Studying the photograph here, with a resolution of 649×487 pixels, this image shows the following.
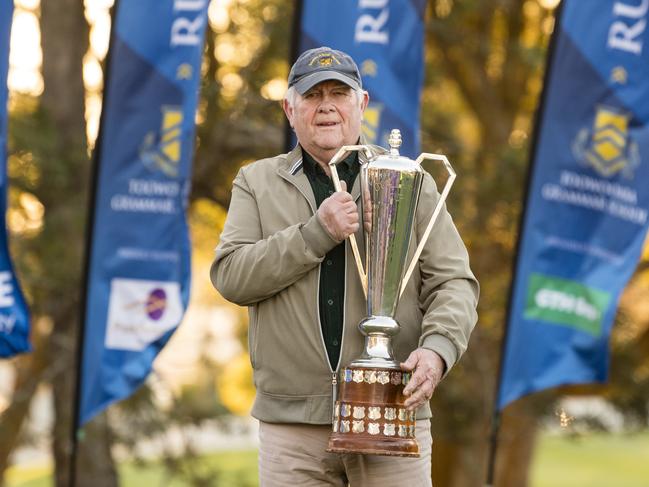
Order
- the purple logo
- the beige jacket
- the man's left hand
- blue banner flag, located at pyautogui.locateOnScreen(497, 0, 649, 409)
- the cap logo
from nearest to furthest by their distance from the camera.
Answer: the man's left hand < the beige jacket < the cap logo < blue banner flag, located at pyautogui.locateOnScreen(497, 0, 649, 409) < the purple logo

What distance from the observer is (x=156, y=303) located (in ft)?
24.8

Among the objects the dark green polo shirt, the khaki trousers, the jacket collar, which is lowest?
the khaki trousers

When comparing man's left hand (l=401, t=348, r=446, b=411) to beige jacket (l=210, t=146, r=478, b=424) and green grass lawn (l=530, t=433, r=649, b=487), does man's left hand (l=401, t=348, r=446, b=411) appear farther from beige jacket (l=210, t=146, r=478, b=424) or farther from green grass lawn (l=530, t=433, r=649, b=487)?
green grass lawn (l=530, t=433, r=649, b=487)

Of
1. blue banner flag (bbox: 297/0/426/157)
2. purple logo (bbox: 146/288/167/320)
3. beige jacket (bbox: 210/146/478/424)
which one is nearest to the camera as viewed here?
beige jacket (bbox: 210/146/478/424)

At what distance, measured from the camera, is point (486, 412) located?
1216 cm

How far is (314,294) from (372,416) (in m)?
0.35

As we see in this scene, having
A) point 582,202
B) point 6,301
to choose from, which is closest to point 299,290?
point 6,301

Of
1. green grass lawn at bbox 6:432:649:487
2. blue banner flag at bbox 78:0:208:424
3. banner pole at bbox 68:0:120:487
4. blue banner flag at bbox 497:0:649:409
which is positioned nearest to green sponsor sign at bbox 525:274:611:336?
blue banner flag at bbox 497:0:649:409

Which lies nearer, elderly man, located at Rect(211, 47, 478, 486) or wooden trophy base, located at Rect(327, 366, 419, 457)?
wooden trophy base, located at Rect(327, 366, 419, 457)

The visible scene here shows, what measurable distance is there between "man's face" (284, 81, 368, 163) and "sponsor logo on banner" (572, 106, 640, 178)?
13.8 feet

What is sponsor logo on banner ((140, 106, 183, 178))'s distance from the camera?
775cm

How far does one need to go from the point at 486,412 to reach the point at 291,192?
28.7 feet

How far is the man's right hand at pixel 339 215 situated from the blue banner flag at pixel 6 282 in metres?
3.50

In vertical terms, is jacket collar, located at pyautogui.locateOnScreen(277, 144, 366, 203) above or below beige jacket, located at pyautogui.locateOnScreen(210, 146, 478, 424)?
above
